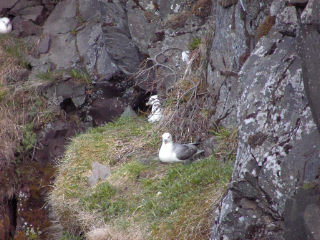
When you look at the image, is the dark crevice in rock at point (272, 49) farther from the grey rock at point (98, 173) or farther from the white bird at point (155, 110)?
the white bird at point (155, 110)

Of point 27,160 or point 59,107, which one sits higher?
point 59,107

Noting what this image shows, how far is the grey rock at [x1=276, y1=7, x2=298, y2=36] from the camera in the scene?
220 centimetres

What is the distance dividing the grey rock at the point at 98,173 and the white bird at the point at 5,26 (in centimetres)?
487

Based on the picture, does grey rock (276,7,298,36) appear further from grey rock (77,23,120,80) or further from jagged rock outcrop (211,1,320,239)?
grey rock (77,23,120,80)

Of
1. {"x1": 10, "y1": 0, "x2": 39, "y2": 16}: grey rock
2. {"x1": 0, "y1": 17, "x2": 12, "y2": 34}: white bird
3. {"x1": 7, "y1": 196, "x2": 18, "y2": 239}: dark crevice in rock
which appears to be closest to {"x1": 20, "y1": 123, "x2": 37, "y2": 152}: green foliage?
{"x1": 7, "y1": 196, "x2": 18, "y2": 239}: dark crevice in rock

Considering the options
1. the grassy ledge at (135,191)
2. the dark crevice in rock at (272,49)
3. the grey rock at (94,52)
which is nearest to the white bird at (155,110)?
the grassy ledge at (135,191)

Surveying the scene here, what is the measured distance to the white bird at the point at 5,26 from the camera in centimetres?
806

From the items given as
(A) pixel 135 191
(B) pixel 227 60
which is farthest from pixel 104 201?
(B) pixel 227 60

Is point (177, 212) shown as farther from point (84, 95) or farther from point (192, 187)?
point (84, 95)

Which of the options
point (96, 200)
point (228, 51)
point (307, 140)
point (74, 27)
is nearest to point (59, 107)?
point (74, 27)

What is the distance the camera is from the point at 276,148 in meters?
2.25

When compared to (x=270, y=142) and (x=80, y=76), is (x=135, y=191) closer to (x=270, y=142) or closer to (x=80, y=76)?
(x=270, y=142)

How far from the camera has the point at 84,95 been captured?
7.28 metres

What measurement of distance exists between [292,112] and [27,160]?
5969mm
